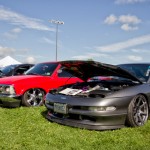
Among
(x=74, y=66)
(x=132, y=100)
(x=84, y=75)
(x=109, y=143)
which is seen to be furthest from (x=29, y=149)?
(x=84, y=75)

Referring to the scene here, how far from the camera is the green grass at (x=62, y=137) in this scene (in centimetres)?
429

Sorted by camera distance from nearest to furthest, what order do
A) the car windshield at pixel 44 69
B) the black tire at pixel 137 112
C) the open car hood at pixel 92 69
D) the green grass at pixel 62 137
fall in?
the green grass at pixel 62 137 → the black tire at pixel 137 112 → the open car hood at pixel 92 69 → the car windshield at pixel 44 69

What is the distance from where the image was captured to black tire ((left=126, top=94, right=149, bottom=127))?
536 cm

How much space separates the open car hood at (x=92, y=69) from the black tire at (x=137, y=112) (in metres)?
0.46

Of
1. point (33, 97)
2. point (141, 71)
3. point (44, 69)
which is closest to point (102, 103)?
point (141, 71)

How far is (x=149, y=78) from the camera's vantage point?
6336 mm

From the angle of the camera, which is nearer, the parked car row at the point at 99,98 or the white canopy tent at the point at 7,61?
the parked car row at the point at 99,98

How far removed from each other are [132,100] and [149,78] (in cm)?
114

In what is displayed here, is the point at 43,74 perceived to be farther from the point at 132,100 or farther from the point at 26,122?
the point at 132,100

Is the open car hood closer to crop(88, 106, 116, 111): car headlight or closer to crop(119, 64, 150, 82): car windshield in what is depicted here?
crop(119, 64, 150, 82): car windshield

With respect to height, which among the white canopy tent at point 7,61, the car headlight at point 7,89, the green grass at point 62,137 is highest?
the white canopy tent at point 7,61

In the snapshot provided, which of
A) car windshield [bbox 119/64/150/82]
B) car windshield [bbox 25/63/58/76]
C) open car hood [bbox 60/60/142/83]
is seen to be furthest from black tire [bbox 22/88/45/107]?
car windshield [bbox 119/64/150/82]

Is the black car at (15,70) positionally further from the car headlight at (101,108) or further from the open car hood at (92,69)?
the car headlight at (101,108)

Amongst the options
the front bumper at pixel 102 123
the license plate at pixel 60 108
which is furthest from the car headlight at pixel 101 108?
the license plate at pixel 60 108
